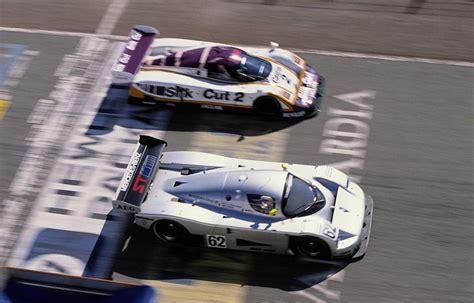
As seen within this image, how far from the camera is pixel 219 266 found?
12914mm

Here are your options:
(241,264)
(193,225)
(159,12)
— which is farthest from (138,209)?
(159,12)

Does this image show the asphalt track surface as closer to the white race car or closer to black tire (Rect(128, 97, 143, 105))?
black tire (Rect(128, 97, 143, 105))

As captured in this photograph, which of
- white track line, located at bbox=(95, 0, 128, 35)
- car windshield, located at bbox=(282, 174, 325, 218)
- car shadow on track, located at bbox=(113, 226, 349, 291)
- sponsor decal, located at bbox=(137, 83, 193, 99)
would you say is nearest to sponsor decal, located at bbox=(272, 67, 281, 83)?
sponsor decal, located at bbox=(137, 83, 193, 99)

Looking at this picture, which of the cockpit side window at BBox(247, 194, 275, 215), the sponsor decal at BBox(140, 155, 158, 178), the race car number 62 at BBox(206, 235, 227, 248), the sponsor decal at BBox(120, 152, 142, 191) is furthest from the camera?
the sponsor decal at BBox(140, 155, 158, 178)

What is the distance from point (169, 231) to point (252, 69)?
4.75 metres

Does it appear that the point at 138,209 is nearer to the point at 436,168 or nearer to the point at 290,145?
the point at 290,145

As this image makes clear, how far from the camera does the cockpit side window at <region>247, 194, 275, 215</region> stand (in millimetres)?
12477

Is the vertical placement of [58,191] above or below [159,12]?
below

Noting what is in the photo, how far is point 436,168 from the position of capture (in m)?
14.8

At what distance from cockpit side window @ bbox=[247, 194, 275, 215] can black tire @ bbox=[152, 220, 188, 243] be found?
1403mm

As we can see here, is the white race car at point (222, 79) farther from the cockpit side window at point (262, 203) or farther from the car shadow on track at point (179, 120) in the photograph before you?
the cockpit side window at point (262, 203)

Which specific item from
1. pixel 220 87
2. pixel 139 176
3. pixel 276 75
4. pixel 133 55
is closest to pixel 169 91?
pixel 220 87

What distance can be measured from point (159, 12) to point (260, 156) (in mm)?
6560

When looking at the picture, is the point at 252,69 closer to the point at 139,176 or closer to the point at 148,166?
the point at 148,166
